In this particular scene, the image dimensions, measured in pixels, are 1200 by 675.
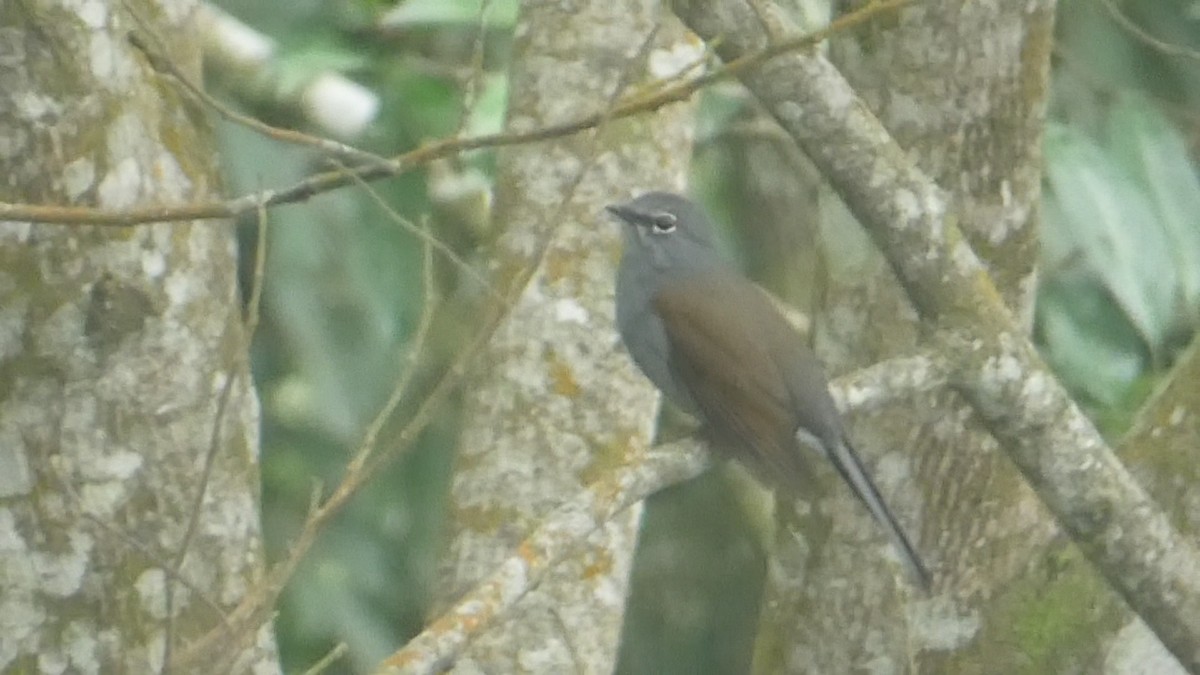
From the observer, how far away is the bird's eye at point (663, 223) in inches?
161

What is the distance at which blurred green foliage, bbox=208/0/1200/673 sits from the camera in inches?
163

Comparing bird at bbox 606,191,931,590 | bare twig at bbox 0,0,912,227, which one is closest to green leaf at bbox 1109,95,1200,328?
bird at bbox 606,191,931,590

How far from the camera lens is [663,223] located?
4.14 m

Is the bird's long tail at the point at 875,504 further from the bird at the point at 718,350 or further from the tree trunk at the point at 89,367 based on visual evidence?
the tree trunk at the point at 89,367

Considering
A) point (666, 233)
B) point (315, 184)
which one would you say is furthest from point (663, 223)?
point (315, 184)

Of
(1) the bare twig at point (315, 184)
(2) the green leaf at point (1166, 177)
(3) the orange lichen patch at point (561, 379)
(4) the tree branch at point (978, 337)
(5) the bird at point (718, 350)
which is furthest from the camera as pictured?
(2) the green leaf at point (1166, 177)

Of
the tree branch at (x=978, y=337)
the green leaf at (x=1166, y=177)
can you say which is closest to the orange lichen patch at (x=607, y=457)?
the tree branch at (x=978, y=337)

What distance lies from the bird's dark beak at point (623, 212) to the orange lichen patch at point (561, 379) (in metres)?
0.31

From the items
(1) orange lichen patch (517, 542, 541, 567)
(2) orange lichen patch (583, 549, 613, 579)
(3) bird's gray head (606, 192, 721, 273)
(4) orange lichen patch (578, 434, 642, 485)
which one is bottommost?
(2) orange lichen patch (583, 549, 613, 579)

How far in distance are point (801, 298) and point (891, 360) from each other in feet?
9.72

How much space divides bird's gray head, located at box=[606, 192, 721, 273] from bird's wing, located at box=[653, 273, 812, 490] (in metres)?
0.05

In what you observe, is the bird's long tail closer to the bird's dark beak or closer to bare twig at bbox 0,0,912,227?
the bird's dark beak

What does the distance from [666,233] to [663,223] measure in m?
0.05

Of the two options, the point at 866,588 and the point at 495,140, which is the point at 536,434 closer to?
the point at 866,588
